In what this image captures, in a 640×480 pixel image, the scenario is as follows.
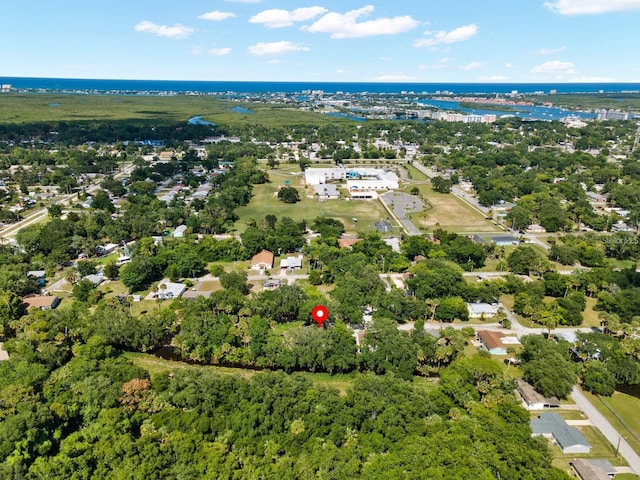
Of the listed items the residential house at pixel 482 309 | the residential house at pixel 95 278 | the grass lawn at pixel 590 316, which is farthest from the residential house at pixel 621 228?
the residential house at pixel 95 278

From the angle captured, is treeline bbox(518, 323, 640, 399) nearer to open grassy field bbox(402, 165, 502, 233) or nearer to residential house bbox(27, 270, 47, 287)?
open grassy field bbox(402, 165, 502, 233)

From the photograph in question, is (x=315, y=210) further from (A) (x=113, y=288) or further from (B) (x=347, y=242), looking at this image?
(A) (x=113, y=288)

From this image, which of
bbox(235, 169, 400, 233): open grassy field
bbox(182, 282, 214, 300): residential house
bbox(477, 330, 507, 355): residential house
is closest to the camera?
bbox(477, 330, 507, 355): residential house

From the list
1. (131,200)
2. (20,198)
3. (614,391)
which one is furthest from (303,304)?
(20,198)

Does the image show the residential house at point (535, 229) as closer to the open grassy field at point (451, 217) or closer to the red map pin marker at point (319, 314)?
the open grassy field at point (451, 217)

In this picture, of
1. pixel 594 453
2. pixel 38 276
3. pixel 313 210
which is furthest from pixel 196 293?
pixel 594 453

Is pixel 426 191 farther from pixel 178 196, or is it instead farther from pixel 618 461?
pixel 618 461

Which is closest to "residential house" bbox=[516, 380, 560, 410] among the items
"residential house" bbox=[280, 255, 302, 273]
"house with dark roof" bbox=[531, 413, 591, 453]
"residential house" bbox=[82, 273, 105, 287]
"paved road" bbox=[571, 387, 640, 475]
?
"house with dark roof" bbox=[531, 413, 591, 453]
